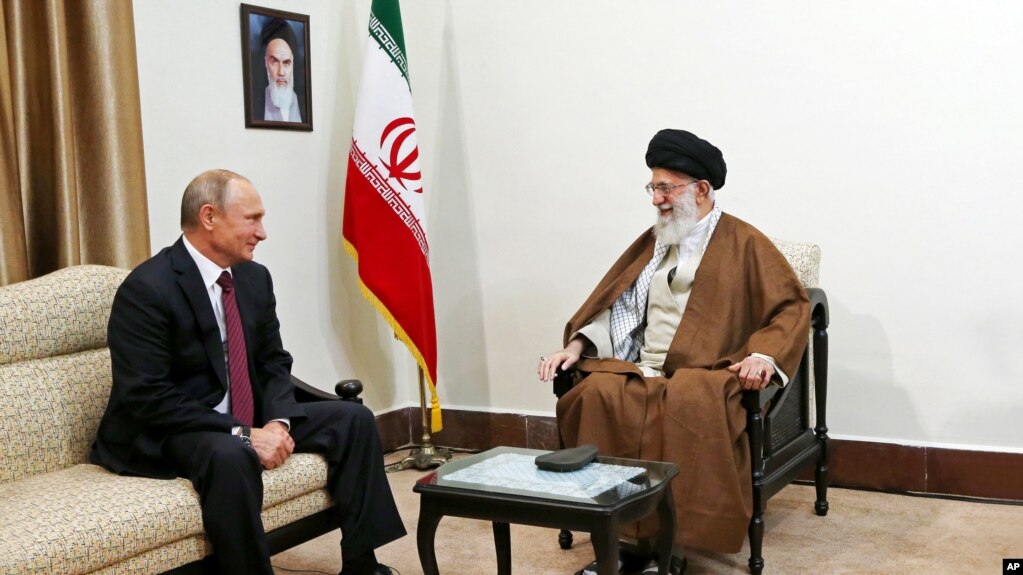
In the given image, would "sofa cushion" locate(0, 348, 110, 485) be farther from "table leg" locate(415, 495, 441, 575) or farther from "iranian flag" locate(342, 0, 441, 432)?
"iranian flag" locate(342, 0, 441, 432)

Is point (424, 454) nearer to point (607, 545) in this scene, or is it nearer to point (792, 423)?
point (792, 423)

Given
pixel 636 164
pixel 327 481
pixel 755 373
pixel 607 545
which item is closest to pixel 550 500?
pixel 607 545

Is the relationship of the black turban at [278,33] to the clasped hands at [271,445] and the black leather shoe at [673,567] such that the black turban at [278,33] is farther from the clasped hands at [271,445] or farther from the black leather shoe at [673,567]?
the black leather shoe at [673,567]

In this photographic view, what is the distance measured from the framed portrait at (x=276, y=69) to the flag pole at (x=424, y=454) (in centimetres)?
124

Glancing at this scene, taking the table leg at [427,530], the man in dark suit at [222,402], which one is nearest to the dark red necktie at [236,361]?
the man in dark suit at [222,402]

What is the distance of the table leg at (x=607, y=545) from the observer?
2.55 m

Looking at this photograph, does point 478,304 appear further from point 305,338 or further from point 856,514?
point 856,514

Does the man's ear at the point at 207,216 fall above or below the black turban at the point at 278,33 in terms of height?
below

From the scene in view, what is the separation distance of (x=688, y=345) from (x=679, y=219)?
Result: 0.45 metres

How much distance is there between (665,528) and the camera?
2.99m

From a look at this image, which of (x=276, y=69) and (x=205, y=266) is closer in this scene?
(x=205, y=266)

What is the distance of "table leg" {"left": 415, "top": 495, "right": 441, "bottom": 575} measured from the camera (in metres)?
2.80

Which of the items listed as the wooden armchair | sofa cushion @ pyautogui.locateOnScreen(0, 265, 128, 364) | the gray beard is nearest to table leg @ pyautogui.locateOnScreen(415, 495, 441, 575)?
the wooden armchair

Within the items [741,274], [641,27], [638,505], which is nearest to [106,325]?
[638,505]
